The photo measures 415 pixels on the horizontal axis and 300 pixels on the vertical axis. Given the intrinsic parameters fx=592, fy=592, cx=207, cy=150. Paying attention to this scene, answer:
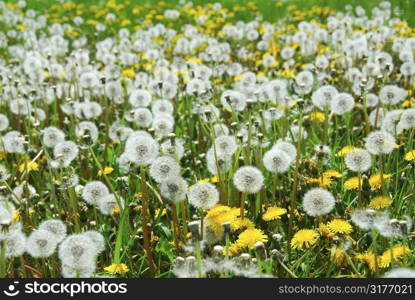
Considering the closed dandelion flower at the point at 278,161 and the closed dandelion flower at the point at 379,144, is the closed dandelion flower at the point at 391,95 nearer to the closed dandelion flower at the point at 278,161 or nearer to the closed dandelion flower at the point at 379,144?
the closed dandelion flower at the point at 379,144

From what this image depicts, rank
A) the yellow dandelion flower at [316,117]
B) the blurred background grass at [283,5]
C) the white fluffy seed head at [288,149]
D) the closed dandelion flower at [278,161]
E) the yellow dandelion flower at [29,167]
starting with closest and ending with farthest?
1. the closed dandelion flower at [278,161]
2. the white fluffy seed head at [288,149]
3. the yellow dandelion flower at [29,167]
4. the yellow dandelion flower at [316,117]
5. the blurred background grass at [283,5]

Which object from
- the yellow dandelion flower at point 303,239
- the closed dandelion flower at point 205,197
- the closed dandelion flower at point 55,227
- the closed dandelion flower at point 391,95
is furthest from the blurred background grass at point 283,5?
the closed dandelion flower at point 55,227

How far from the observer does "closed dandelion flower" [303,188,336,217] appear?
7.15ft

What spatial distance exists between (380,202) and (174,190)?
836 millimetres

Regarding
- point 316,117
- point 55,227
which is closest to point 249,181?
point 55,227

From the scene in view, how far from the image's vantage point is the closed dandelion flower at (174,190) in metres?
2.21

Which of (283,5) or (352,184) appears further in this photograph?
(283,5)

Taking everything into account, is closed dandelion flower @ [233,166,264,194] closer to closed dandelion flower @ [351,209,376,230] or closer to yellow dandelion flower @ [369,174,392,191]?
closed dandelion flower @ [351,209,376,230]

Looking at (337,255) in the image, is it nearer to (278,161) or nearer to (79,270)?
(278,161)

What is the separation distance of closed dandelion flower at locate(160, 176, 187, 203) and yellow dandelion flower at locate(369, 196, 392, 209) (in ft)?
2.54

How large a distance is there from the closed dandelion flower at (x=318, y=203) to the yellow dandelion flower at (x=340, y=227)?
69 mm

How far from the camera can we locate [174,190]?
2.21 metres

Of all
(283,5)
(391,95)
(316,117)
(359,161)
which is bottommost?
(359,161)

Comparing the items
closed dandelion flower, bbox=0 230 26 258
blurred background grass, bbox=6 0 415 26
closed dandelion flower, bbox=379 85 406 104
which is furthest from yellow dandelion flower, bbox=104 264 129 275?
blurred background grass, bbox=6 0 415 26
